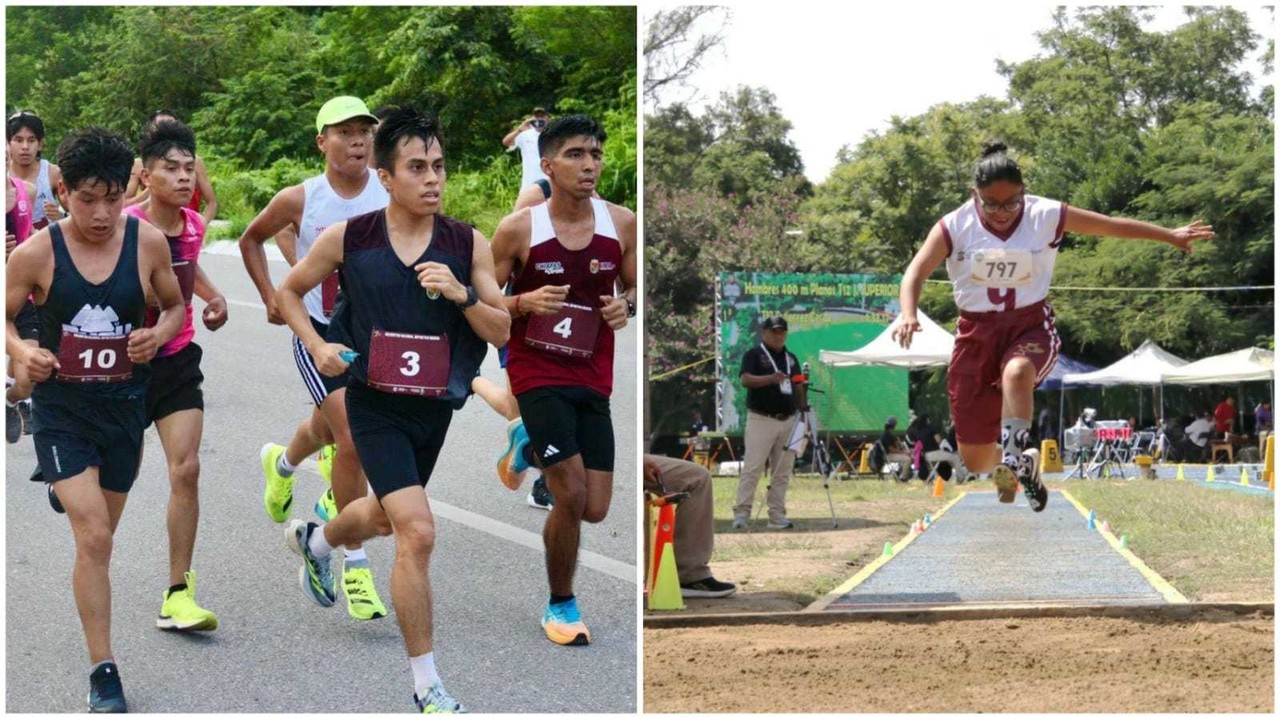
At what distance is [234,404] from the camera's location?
7.88 m

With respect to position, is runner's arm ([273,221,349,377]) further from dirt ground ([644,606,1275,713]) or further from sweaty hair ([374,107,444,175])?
dirt ground ([644,606,1275,713])

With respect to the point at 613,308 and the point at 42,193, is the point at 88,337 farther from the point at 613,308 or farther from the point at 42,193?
the point at 42,193

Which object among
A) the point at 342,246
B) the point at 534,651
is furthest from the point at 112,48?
the point at 534,651

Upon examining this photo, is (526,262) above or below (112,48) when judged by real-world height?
below

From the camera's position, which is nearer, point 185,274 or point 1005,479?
point 185,274

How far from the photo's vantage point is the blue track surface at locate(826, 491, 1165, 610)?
305 inches

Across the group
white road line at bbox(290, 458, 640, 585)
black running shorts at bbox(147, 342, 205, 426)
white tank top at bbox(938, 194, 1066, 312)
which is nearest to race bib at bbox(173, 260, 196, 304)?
black running shorts at bbox(147, 342, 205, 426)

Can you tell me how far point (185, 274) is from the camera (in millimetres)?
4730

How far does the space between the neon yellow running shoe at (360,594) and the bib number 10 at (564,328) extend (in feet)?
2.87

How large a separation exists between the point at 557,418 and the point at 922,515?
220 inches

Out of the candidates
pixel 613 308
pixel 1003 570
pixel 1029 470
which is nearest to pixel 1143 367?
pixel 1003 570

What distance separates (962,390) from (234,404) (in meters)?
3.58

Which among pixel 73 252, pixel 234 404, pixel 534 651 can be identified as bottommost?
pixel 534 651

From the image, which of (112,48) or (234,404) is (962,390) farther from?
(234,404)
